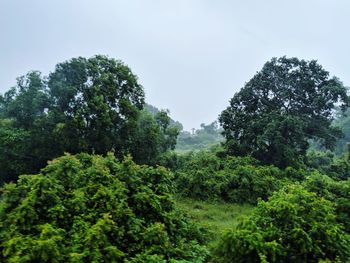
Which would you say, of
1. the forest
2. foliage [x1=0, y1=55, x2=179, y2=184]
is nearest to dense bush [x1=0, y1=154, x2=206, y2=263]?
the forest

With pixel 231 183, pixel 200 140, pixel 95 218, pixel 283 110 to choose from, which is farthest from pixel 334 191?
pixel 200 140

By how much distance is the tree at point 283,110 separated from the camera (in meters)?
21.1

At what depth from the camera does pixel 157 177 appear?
430 inches

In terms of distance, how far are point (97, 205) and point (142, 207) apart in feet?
3.94

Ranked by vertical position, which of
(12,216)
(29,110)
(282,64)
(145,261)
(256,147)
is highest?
(282,64)

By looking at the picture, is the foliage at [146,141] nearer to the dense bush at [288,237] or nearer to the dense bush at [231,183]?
the dense bush at [231,183]

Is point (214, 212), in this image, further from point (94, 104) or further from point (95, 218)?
point (94, 104)

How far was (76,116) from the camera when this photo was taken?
18.5 m

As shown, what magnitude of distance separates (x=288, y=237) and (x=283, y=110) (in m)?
15.1

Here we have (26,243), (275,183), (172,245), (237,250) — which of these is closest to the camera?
(26,243)

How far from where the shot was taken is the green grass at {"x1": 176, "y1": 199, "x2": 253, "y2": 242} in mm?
12827

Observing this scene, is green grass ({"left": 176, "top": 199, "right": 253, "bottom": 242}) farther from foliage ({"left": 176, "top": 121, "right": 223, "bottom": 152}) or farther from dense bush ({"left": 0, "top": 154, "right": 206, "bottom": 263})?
foliage ({"left": 176, "top": 121, "right": 223, "bottom": 152})

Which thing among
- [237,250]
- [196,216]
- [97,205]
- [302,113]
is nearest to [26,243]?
[97,205]

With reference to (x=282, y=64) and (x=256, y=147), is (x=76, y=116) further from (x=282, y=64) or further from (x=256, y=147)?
(x=282, y=64)
